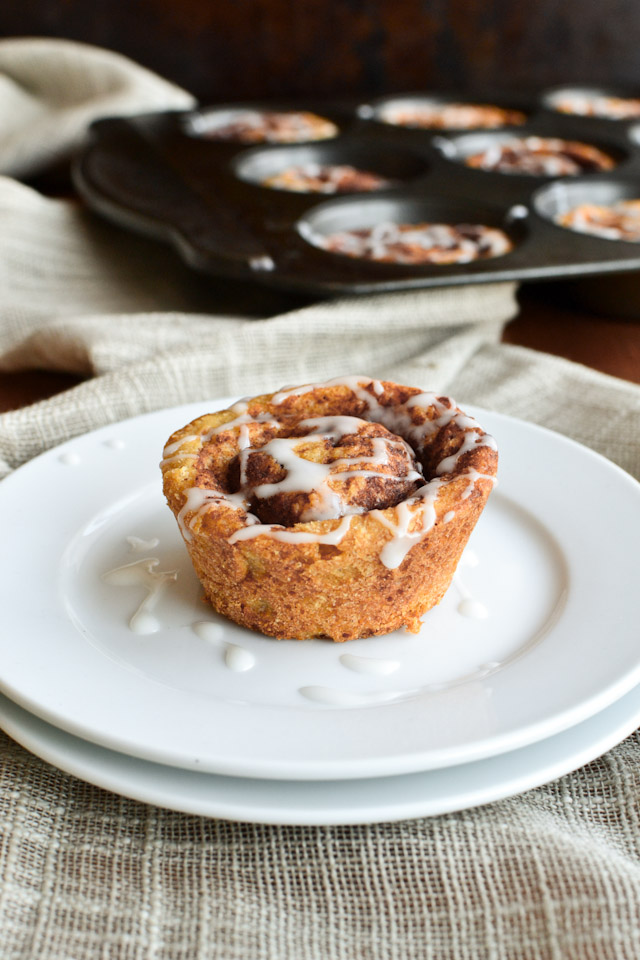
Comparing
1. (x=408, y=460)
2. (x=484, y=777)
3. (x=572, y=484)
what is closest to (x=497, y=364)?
(x=572, y=484)

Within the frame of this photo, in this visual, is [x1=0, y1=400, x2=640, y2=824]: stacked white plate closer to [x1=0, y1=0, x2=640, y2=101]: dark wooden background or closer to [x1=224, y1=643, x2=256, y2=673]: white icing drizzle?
[x1=224, y1=643, x2=256, y2=673]: white icing drizzle

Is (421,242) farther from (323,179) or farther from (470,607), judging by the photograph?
(470,607)

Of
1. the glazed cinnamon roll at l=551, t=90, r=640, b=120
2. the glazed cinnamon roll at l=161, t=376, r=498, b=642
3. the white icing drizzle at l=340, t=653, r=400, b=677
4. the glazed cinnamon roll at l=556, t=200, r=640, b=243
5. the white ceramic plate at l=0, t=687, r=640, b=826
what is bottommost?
the glazed cinnamon roll at l=551, t=90, r=640, b=120

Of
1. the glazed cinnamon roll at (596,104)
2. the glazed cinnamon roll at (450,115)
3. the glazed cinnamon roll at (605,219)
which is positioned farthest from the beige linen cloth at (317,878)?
the glazed cinnamon roll at (596,104)

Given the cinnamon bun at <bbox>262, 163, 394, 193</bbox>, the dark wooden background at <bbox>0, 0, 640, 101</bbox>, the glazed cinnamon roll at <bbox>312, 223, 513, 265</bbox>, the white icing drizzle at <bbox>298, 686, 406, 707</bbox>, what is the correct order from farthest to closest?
the dark wooden background at <bbox>0, 0, 640, 101</bbox> < the cinnamon bun at <bbox>262, 163, 394, 193</bbox> < the glazed cinnamon roll at <bbox>312, 223, 513, 265</bbox> < the white icing drizzle at <bbox>298, 686, 406, 707</bbox>

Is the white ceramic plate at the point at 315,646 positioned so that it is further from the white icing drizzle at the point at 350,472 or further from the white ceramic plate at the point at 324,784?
the white icing drizzle at the point at 350,472

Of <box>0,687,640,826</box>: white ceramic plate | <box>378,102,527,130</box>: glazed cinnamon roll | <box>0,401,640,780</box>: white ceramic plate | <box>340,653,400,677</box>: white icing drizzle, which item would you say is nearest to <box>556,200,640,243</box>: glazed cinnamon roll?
<box>378,102,527,130</box>: glazed cinnamon roll
